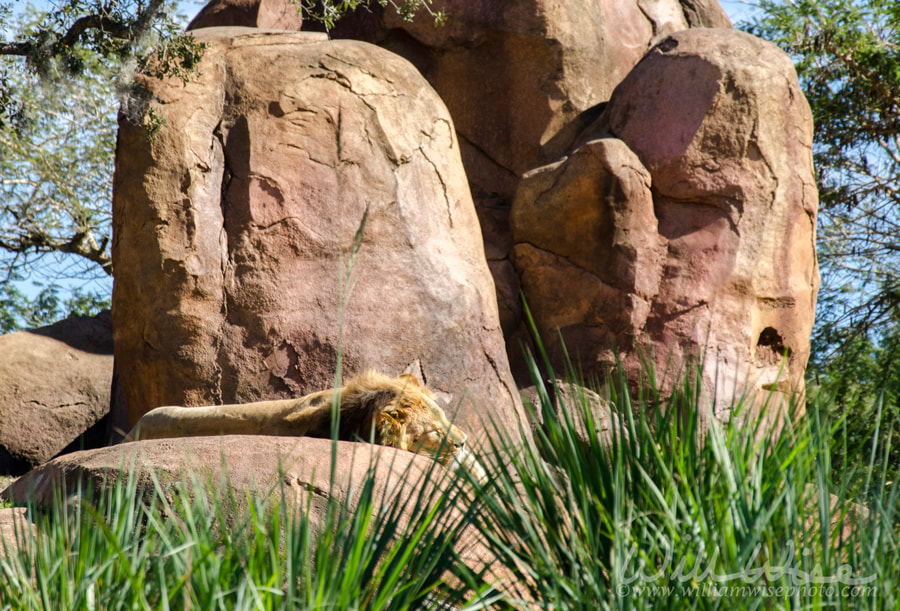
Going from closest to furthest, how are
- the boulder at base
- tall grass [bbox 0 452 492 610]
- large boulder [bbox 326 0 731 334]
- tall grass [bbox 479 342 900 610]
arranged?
tall grass [bbox 0 452 492 610]
tall grass [bbox 479 342 900 610]
the boulder at base
large boulder [bbox 326 0 731 334]

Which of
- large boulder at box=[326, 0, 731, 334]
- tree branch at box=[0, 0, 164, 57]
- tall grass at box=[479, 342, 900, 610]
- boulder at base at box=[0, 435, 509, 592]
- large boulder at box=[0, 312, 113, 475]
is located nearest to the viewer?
tall grass at box=[479, 342, 900, 610]

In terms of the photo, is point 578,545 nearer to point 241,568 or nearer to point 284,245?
point 241,568

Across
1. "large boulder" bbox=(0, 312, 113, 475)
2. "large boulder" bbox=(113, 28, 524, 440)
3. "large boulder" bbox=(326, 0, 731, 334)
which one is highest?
"large boulder" bbox=(326, 0, 731, 334)

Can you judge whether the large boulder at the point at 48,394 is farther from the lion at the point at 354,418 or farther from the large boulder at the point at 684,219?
the large boulder at the point at 684,219

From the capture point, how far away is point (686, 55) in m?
7.94

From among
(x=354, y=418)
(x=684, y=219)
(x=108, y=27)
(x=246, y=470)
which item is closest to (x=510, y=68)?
(x=684, y=219)

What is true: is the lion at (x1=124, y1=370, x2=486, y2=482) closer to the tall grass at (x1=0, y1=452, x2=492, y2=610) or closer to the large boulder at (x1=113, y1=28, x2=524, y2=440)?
the large boulder at (x1=113, y1=28, x2=524, y2=440)

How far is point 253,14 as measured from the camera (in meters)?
9.74

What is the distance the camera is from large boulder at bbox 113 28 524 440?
6129 mm

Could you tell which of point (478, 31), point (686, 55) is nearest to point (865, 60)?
point (686, 55)

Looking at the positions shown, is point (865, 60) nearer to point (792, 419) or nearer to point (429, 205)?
point (429, 205)

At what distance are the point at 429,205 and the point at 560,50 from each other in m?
2.95

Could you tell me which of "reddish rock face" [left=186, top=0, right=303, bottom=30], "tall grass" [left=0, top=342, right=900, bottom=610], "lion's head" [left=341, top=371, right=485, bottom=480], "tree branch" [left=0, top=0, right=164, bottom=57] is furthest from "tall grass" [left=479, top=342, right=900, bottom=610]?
"reddish rock face" [left=186, top=0, right=303, bottom=30]

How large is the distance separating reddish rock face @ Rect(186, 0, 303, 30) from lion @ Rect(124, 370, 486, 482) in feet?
19.6
